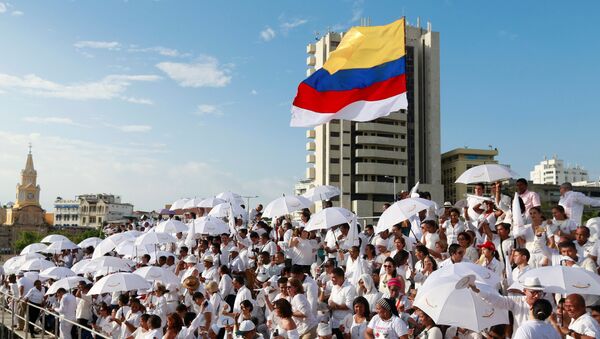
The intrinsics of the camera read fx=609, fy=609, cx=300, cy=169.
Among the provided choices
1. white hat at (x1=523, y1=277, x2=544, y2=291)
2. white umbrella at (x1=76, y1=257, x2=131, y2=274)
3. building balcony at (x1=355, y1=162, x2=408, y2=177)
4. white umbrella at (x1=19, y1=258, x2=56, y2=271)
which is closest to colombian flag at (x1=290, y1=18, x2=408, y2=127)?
white umbrella at (x1=76, y1=257, x2=131, y2=274)

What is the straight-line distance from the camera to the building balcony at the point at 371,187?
7388cm

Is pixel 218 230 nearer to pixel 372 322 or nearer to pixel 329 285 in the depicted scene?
pixel 329 285

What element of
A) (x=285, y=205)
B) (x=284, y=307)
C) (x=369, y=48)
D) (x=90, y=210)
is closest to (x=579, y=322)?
(x=284, y=307)

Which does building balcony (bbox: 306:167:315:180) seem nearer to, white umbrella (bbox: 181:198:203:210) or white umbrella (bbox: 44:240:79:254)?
white umbrella (bbox: 44:240:79:254)

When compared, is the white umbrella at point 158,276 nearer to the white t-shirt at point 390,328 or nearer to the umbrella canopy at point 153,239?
the umbrella canopy at point 153,239

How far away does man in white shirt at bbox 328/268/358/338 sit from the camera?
8969mm

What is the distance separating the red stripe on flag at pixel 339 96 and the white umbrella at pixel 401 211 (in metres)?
2.93

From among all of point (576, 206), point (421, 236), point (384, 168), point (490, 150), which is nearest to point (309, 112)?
point (421, 236)

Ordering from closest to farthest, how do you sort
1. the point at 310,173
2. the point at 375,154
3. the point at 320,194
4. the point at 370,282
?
the point at 370,282, the point at 320,194, the point at 375,154, the point at 310,173

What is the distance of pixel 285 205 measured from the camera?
14305 mm

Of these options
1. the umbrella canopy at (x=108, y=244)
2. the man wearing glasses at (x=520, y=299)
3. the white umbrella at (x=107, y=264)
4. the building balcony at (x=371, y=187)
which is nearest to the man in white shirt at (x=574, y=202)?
the man wearing glasses at (x=520, y=299)

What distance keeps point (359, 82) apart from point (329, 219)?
3.24 m

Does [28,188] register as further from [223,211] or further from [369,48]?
[369,48]

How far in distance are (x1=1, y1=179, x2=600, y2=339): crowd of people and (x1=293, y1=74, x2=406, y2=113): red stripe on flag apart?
7.70 feet
